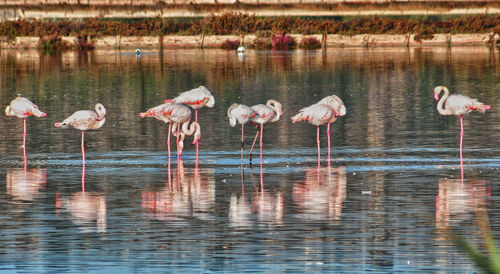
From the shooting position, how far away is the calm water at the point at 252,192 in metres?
10.0

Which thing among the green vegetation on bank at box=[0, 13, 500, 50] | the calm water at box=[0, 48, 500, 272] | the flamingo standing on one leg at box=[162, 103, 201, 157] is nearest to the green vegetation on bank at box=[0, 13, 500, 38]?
the green vegetation on bank at box=[0, 13, 500, 50]

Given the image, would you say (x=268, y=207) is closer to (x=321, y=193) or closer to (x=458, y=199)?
(x=321, y=193)

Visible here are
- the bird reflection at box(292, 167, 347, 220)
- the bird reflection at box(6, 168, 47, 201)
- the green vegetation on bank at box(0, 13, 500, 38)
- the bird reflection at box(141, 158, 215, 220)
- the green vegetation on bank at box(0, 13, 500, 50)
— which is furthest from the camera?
the green vegetation on bank at box(0, 13, 500, 38)

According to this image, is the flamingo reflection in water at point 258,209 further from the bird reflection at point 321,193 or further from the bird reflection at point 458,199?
the bird reflection at point 458,199

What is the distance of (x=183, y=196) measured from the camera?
13531 millimetres

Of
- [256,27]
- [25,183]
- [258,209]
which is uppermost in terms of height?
[256,27]

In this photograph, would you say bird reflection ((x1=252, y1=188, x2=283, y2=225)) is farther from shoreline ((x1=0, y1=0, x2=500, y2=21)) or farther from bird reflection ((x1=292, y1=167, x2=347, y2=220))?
shoreline ((x1=0, y1=0, x2=500, y2=21))

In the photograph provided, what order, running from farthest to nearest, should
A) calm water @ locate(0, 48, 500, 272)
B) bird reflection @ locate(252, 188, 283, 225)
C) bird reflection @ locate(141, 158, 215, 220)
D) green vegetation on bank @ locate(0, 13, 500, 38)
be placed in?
1. green vegetation on bank @ locate(0, 13, 500, 38)
2. bird reflection @ locate(141, 158, 215, 220)
3. bird reflection @ locate(252, 188, 283, 225)
4. calm water @ locate(0, 48, 500, 272)

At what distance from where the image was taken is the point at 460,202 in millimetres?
12719

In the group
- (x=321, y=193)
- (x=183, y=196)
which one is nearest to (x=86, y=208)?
(x=183, y=196)

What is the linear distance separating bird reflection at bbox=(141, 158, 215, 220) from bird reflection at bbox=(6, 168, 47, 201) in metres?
1.60

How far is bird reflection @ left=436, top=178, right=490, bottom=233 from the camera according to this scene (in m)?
11.7

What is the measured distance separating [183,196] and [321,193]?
1.86 metres

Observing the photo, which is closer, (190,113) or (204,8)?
(190,113)
